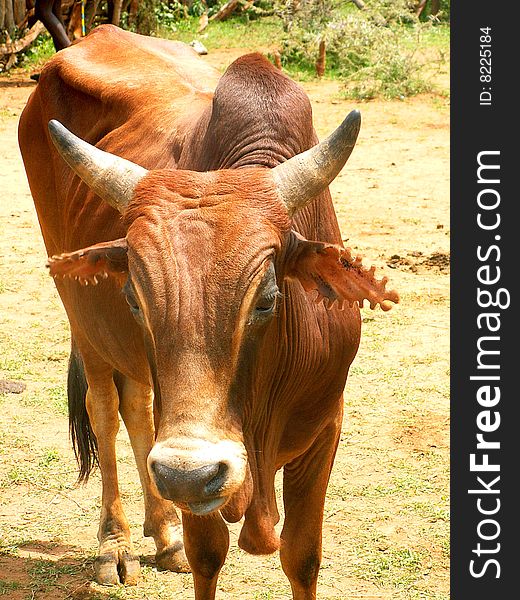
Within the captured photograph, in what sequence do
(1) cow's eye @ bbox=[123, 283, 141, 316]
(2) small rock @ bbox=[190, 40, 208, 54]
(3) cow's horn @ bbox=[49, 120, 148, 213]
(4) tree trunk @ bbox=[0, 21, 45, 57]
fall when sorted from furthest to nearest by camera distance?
1. (2) small rock @ bbox=[190, 40, 208, 54]
2. (4) tree trunk @ bbox=[0, 21, 45, 57]
3. (3) cow's horn @ bbox=[49, 120, 148, 213]
4. (1) cow's eye @ bbox=[123, 283, 141, 316]

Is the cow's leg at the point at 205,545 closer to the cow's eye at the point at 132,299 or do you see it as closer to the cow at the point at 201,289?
the cow at the point at 201,289

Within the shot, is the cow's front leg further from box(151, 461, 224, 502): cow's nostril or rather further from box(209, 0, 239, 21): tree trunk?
box(209, 0, 239, 21): tree trunk

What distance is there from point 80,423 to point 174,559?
2.68 ft

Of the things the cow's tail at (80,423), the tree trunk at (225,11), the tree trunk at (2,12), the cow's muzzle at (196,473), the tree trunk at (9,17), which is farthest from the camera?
the tree trunk at (225,11)

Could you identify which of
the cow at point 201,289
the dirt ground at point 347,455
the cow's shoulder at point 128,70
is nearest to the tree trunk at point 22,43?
the dirt ground at point 347,455

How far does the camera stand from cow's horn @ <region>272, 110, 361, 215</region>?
2688 millimetres

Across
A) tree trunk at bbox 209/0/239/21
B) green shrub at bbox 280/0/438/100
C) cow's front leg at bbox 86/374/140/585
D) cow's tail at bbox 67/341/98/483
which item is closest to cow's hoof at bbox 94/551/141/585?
cow's front leg at bbox 86/374/140/585

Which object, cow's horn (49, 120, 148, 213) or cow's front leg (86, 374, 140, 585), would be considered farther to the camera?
cow's front leg (86, 374, 140, 585)

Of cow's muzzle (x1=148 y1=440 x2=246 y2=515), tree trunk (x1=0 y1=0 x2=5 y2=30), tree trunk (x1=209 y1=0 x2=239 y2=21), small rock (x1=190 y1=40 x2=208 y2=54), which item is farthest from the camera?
tree trunk (x1=209 y1=0 x2=239 y2=21)

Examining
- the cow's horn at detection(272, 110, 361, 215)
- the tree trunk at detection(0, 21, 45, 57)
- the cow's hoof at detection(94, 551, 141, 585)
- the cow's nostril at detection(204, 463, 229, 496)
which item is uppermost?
the tree trunk at detection(0, 21, 45, 57)

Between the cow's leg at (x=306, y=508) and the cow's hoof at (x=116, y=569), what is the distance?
0.84m

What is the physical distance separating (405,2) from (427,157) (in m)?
5.80

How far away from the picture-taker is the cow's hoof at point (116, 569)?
161 inches

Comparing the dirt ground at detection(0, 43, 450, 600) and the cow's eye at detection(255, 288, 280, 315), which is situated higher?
the cow's eye at detection(255, 288, 280, 315)
